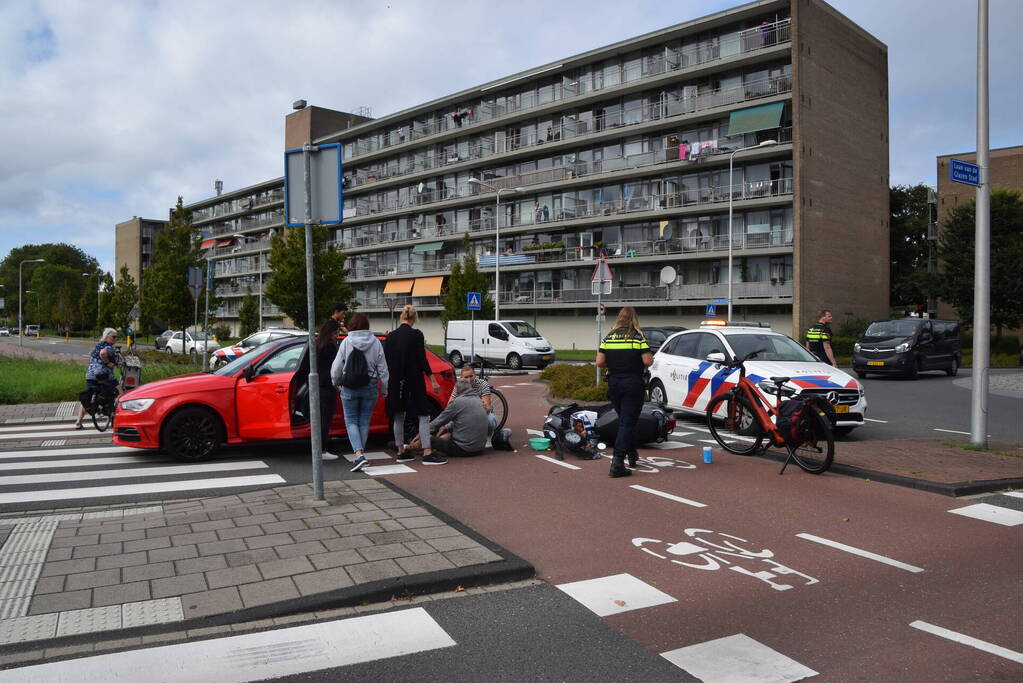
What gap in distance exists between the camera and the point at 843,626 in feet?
13.2

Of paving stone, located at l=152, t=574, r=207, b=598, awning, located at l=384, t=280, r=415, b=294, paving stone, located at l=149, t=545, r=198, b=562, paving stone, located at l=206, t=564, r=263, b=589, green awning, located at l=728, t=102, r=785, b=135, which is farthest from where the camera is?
awning, located at l=384, t=280, r=415, b=294

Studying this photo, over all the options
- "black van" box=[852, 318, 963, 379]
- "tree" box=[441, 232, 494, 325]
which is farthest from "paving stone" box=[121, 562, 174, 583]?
"tree" box=[441, 232, 494, 325]

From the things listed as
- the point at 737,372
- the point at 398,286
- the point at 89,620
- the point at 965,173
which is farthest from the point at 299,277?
the point at 89,620

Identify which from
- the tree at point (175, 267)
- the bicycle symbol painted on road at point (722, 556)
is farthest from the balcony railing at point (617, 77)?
the bicycle symbol painted on road at point (722, 556)

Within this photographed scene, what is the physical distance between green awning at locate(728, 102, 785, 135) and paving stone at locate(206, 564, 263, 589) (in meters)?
37.5

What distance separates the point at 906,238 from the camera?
185 feet

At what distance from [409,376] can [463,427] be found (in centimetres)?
93

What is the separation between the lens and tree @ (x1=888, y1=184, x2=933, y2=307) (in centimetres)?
5375

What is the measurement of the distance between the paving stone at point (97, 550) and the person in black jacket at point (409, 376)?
13.2 ft

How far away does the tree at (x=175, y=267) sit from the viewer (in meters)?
33.6

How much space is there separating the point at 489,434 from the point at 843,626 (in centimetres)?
621

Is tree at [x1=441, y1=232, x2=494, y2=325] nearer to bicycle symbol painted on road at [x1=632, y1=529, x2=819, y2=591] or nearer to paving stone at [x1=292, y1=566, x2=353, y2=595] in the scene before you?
bicycle symbol painted on road at [x1=632, y1=529, x2=819, y2=591]

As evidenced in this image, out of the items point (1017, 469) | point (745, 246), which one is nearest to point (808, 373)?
point (1017, 469)

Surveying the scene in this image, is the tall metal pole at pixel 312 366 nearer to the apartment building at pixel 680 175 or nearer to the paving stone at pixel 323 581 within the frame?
the paving stone at pixel 323 581
